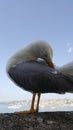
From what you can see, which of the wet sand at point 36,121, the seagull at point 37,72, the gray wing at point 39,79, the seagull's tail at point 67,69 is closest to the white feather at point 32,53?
the seagull at point 37,72

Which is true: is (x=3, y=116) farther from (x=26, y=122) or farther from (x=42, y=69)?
(x=42, y=69)

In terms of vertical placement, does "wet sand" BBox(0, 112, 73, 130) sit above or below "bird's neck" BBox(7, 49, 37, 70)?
below

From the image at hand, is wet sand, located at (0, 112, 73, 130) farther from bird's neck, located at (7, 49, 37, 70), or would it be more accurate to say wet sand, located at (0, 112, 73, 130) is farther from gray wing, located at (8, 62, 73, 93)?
bird's neck, located at (7, 49, 37, 70)

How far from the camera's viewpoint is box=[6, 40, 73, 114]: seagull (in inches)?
178

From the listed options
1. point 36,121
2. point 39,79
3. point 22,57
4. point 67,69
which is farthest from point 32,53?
point 36,121

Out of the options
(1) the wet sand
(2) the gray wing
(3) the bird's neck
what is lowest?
(1) the wet sand

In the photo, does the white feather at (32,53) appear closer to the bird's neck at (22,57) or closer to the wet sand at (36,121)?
the bird's neck at (22,57)

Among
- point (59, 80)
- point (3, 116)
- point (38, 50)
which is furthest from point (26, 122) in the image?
point (38, 50)

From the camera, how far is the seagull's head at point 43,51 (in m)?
4.89

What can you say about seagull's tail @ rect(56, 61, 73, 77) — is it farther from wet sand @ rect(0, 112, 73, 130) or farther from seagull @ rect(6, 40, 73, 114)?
wet sand @ rect(0, 112, 73, 130)

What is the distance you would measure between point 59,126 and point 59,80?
0.72 m

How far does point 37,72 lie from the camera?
183 inches

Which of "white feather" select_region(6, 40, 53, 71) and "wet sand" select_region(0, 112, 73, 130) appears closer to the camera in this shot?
"wet sand" select_region(0, 112, 73, 130)

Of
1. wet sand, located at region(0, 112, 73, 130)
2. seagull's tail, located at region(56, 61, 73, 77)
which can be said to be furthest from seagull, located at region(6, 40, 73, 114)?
wet sand, located at region(0, 112, 73, 130)
